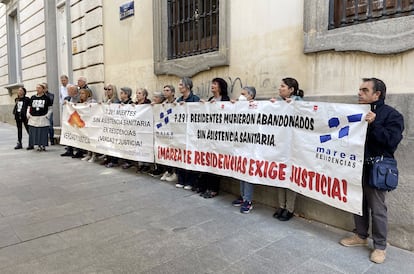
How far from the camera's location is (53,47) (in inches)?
457

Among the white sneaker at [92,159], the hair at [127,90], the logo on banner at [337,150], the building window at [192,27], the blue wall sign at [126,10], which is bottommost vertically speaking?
the white sneaker at [92,159]

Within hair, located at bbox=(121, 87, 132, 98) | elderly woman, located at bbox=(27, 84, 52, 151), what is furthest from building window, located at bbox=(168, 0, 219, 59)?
elderly woman, located at bbox=(27, 84, 52, 151)

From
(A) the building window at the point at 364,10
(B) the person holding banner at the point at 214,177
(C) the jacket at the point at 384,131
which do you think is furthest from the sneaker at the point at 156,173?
(C) the jacket at the point at 384,131

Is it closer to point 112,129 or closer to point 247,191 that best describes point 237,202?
point 247,191

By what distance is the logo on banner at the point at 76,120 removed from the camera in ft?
25.1

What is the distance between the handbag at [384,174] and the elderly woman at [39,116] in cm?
811

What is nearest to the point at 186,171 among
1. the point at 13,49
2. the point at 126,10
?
the point at 126,10

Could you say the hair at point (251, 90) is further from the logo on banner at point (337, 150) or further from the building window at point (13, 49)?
the building window at point (13, 49)

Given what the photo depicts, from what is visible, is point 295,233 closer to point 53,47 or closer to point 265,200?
point 265,200

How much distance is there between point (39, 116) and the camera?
887 cm

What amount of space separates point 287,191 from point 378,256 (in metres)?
1.29

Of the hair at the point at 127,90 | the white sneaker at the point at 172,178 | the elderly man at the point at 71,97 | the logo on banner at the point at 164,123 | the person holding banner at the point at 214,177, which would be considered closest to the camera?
the person holding banner at the point at 214,177

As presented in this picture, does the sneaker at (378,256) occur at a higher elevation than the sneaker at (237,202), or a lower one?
lower

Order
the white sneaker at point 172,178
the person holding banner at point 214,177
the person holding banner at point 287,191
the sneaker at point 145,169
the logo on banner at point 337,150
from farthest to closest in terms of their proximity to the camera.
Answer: the sneaker at point 145,169 → the white sneaker at point 172,178 → the person holding banner at point 214,177 → the person holding banner at point 287,191 → the logo on banner at point 337,150
